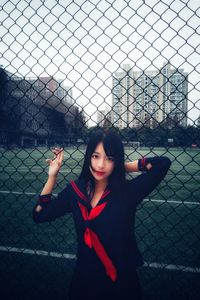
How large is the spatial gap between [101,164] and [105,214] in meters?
0.34

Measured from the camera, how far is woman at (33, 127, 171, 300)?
1729 mm

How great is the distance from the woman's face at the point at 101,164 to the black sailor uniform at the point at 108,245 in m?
0.12

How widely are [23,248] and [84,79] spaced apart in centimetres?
265

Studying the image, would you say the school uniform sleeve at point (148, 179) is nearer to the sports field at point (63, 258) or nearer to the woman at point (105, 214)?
the woman at point (105, 214)

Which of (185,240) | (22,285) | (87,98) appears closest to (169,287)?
(185,240)

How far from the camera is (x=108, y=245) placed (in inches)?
68.4

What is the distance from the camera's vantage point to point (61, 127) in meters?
3.61

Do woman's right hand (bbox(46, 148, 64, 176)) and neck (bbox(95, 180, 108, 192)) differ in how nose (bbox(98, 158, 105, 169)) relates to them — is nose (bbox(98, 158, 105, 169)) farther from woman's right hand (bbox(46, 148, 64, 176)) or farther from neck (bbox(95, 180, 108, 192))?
woman's right hand (bbox(46, 148, 64, 176))

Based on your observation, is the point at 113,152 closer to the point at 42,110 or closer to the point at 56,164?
the point at 56,164

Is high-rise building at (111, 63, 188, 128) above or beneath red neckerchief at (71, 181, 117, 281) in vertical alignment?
→ above

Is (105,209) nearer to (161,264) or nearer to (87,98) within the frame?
(87,98)

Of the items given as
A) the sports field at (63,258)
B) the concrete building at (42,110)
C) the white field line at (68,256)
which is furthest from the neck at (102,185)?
the white field line at (68,256)

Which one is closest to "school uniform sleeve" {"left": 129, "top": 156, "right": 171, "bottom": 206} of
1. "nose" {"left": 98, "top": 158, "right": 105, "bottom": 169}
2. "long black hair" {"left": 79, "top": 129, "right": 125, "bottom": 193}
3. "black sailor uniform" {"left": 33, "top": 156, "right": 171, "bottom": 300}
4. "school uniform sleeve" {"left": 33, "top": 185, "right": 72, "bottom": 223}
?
"black sailor uniform" {"left": 33, "top": 156, "right": 171, "bottom": 300}

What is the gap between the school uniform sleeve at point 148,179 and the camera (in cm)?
186
